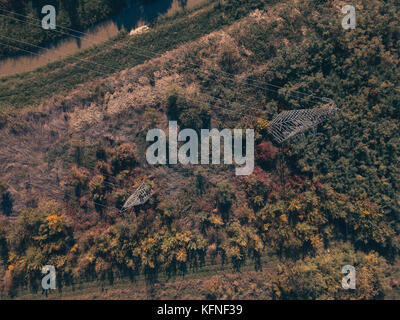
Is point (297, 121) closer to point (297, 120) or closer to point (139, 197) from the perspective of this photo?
point (297, 120)

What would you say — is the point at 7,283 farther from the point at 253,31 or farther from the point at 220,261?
the point at 253,31

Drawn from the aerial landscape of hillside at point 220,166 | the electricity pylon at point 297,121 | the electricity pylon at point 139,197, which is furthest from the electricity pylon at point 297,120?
the electricity pylon at point 139,197

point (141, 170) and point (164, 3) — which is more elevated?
point (164, 3)

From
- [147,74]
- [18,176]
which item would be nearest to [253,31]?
[147,74]

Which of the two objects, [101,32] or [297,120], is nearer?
[297,120]

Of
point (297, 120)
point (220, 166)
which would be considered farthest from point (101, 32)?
point (297, 120)
